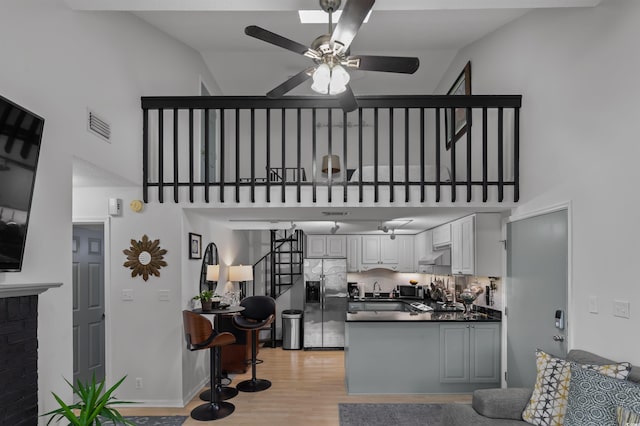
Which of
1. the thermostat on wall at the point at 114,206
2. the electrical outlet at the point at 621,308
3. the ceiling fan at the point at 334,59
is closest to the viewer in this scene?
the ceiling fan at the point at 334,59

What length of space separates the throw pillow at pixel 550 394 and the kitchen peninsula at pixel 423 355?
6.70 feet

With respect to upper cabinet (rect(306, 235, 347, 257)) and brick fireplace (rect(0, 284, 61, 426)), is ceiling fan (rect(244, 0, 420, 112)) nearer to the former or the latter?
brick fireplace (rect(0, 284, 61, 426))

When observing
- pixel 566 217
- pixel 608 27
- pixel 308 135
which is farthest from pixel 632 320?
pixel 308 135

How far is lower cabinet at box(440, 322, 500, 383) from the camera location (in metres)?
4.91

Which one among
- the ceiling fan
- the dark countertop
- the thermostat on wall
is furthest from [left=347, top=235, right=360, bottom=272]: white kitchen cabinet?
the ceiling fan

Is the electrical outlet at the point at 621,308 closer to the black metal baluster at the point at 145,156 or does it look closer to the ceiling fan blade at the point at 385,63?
the ceiling fan blade at the point at 385,63

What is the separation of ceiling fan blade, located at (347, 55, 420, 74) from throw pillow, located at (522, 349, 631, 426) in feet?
6.77

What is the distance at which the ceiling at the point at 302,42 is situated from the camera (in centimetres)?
381

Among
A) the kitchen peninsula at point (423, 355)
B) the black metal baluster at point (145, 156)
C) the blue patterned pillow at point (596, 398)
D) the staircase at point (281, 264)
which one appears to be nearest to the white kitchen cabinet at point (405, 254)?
the staircase at point (281, 264)

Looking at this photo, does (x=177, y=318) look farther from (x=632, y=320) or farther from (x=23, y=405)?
(x=632, y=320)

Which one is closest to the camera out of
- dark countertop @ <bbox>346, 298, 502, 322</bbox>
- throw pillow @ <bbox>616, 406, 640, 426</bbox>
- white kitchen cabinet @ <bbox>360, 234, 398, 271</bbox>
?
throw pillow @ <bbox>616, 406, 640, 426</bbox>

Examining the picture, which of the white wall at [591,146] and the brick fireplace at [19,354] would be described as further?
the white wall at [591,146]

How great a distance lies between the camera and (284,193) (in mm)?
4504

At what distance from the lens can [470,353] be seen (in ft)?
16.1
